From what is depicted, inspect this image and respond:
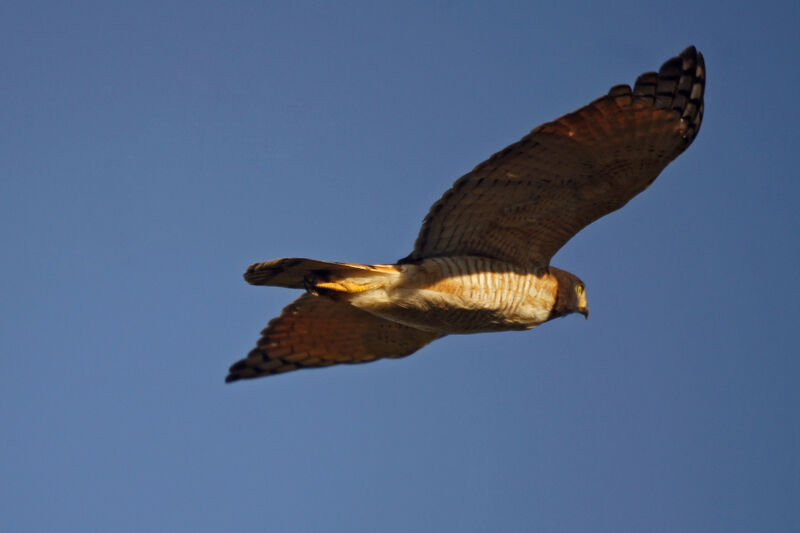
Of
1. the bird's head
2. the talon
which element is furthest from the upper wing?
the talon

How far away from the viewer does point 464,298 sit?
845cm

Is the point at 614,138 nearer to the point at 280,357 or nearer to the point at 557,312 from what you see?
the point at 557,312

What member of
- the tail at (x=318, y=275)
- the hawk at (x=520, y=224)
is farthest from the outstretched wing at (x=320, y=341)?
the tail at (x=318, y=275)

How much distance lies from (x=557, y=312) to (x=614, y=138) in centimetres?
210

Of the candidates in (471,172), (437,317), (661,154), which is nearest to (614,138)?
(661,154)

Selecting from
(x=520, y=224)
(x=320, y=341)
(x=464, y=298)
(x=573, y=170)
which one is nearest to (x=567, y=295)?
(x=520, y=224)

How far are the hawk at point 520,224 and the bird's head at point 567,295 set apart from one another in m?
0.01

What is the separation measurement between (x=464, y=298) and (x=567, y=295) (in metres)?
1.19

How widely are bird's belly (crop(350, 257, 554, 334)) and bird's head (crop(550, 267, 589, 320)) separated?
11cm

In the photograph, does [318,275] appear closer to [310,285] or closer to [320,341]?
[310,285]

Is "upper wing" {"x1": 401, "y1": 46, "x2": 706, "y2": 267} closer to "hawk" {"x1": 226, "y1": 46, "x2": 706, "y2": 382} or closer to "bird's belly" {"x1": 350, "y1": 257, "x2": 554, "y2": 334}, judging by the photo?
"hawk" {"x1": 226, "y1": 46, "x2": 706, "y2": 382}

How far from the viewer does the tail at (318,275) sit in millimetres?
7840

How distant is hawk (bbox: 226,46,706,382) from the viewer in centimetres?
752

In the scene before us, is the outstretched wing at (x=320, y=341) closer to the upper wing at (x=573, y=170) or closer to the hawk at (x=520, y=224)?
the hawk at (x=520, y=224)
